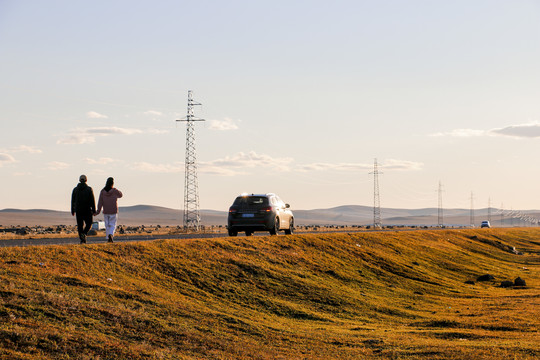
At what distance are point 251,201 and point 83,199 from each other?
11585 mm

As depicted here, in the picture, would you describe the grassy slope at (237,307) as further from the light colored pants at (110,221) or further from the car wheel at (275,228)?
the light colored pants at (110,221)

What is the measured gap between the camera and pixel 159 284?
72.9ft

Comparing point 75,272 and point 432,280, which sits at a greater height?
point 75,272

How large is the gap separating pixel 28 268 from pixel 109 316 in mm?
3981

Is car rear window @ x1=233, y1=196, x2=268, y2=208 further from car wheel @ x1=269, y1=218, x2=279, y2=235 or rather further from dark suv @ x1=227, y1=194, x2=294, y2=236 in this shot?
car wheel @ x1=269, y1=218, x2=279, y2=235

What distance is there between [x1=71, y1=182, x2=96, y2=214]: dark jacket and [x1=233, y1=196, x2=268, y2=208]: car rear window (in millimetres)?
11099

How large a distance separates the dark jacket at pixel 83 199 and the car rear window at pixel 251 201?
11.1 meters

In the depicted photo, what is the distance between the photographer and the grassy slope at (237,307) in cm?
1548

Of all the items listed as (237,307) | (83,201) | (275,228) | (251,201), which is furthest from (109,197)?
(275,228)

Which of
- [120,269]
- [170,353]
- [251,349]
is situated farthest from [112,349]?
[120,269]

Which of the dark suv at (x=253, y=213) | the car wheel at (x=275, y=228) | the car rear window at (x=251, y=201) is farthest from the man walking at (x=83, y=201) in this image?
the car wheel at (x=275, y=228)

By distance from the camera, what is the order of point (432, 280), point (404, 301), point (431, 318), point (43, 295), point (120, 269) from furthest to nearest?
1. point (432, 280)
2. point (404, 301)
3. point (431, 318)
4. point (120, 269)
5. point (43, 295)

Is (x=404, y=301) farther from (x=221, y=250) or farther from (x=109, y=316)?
(x=109, y=316)

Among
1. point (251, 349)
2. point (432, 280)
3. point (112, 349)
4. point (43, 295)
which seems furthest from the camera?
point (432, 280)
